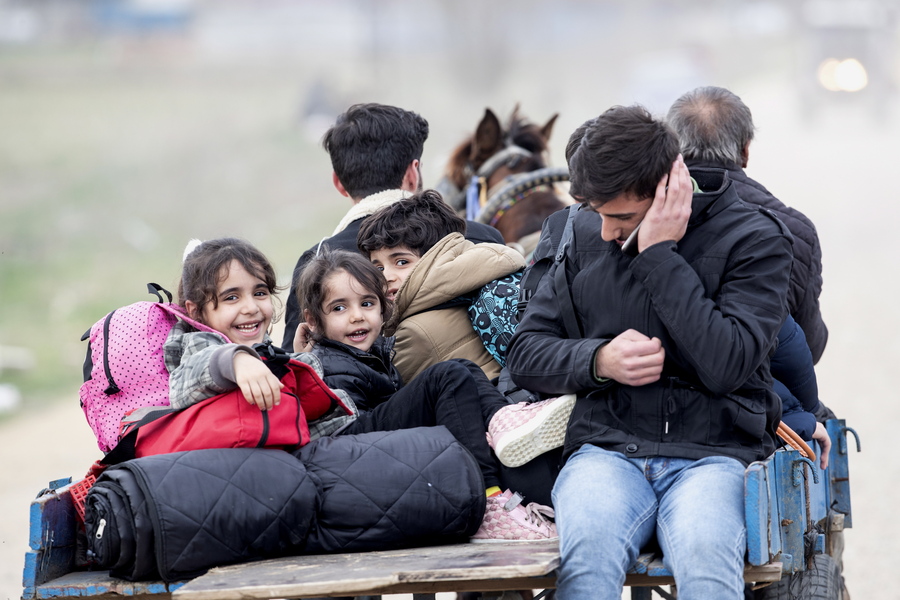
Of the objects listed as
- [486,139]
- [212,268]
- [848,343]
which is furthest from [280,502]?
[848,343]

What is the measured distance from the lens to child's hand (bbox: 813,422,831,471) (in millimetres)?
3058

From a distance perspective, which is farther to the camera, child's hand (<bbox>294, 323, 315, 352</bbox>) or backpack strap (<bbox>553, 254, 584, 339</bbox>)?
child's hand (<bbox>294, 323, 315, 352</bbox>)

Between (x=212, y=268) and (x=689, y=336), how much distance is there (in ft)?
4.17

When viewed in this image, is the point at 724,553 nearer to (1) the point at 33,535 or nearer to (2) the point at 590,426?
(2) the point at 590,426

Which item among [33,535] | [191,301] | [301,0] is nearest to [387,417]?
[191,301]

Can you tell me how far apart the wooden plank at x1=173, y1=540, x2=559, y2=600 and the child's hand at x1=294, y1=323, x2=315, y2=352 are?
84 cm

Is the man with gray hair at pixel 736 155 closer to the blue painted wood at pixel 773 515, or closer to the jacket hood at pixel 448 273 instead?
the jacket hood at pixel 448 273

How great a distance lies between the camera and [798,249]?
303cm

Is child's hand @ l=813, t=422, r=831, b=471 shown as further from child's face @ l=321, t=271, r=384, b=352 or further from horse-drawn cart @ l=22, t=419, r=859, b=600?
child's face @ l=321, t=271, r=384, b=352

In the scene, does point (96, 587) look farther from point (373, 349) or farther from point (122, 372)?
point (373, 349)

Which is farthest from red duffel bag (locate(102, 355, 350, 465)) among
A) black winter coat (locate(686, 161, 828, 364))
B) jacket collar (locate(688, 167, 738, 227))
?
black winter coat (locate(686, 161, 828, 364))

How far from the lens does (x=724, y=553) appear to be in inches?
83.2

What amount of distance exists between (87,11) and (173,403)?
28.0 m

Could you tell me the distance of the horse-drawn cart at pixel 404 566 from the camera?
1.98 metres
